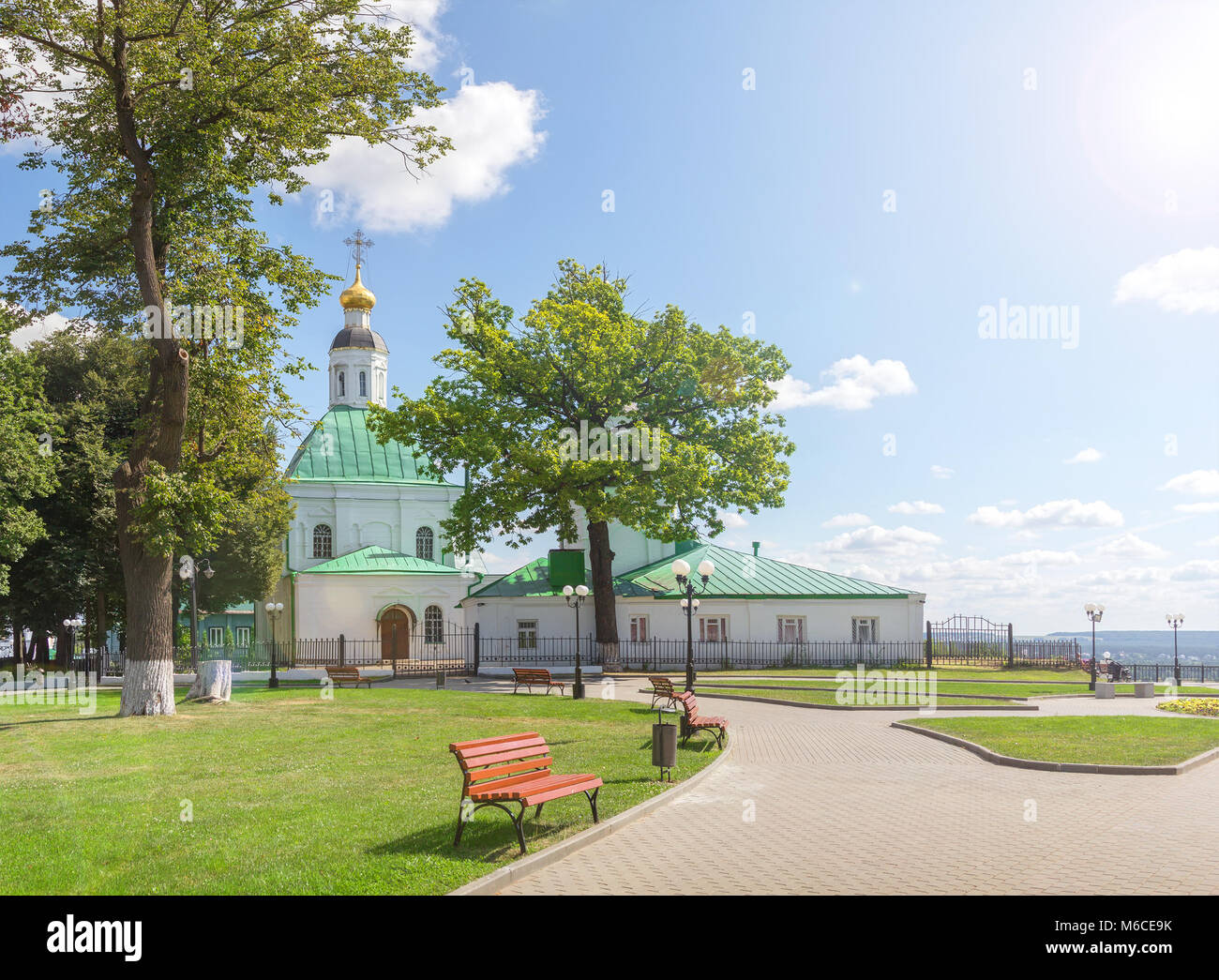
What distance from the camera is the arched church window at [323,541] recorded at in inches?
2003

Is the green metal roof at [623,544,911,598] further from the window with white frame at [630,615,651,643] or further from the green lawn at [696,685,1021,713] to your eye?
the green lawn at [696,685,1021,713]

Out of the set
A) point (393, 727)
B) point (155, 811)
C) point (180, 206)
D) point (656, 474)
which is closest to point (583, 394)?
point (656, 474)

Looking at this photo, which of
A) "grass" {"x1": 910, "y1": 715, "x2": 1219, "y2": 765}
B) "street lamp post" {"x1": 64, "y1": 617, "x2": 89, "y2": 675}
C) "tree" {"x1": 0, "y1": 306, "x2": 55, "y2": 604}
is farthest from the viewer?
"street lamp post" {"x1": 64, "y1": 617, "x2": 89, "y2": 675}

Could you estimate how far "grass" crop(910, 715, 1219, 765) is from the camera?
13.6m

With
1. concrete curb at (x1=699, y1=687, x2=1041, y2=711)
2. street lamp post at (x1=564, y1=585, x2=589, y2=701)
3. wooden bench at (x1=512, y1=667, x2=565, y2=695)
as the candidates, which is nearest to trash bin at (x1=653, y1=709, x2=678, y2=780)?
concrete curb at (x1=699, y1=687, x2=1041, y2=711)

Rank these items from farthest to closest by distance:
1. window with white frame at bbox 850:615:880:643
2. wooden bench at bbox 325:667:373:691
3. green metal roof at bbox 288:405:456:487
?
green metal roof at bbox 288:405:456:487 < window with white frame at bbox 850:615:880:643 < wooden bench at bbox 325:667:373:691

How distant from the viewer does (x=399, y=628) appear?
45781 mm

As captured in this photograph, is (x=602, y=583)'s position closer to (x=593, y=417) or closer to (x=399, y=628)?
(x=593, y=417)

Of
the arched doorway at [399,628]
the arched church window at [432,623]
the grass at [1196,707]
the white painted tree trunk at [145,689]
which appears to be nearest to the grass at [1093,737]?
the grass at [1196,707]

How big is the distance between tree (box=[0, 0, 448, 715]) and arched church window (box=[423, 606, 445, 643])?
82.0 ft

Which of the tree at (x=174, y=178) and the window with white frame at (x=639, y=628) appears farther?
the window with white frame at (x=639, y=628)

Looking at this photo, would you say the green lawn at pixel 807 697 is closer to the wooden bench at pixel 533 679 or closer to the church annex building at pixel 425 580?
the wooden bench at pixel 533 679

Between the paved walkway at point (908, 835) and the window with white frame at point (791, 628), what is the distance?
25677 mm

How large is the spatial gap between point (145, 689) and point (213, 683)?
3596 mm
